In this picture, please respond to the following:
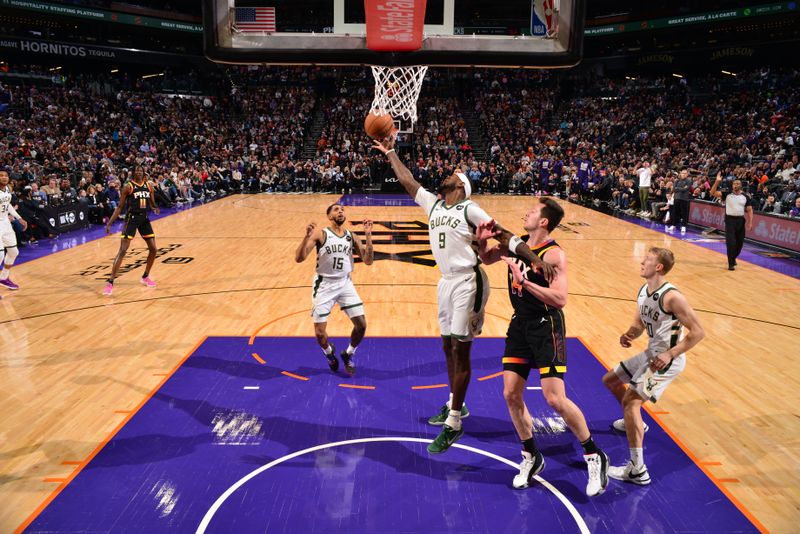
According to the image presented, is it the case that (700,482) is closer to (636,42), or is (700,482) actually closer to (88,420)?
(88,420)

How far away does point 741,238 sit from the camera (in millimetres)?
10891

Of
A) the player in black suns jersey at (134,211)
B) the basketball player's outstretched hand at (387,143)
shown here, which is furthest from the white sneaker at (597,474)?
the player in black suns jersey at (134,211)

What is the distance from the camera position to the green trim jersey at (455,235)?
173 inches

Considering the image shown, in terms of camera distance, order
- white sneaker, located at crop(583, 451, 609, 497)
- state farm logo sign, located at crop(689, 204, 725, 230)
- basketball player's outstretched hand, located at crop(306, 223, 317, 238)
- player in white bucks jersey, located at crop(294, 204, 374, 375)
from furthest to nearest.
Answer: state farm logo sign, located at crop(689, 204, 725, 230) → player in white bucks jersey, located at crop(294, 204, 374, 375) → basketball player's outstretched hand, located at crop(306, 223, 317, 238) → white sneaker, located at crop(583, 451, 609, 497)

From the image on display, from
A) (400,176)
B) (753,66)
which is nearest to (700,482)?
(400,176)

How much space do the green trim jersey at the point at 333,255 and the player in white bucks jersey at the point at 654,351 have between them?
286 centimetres

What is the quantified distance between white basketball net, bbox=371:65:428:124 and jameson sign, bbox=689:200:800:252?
→ 9321mm

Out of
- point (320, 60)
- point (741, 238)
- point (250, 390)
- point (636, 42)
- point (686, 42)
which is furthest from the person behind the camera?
point (636, 42)

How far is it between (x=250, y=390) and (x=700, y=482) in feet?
12.9

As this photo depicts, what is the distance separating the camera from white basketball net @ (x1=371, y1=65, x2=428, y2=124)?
8.55 meters

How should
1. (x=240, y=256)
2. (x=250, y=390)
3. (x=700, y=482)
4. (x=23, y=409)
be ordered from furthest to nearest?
(x=240, y=256) < (x=250, y=390) < (x=23, y=409) < (x=700, y=482)

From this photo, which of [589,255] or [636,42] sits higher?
[636,42]

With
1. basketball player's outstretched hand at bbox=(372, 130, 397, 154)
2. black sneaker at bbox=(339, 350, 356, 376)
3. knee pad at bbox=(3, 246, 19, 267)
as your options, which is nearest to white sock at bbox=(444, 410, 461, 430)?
black sneaker at bbox=(339, 350, 356, 376)

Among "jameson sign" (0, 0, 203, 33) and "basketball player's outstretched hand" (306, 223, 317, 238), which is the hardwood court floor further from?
"jameson sign" (0, 0, 203, 33)
